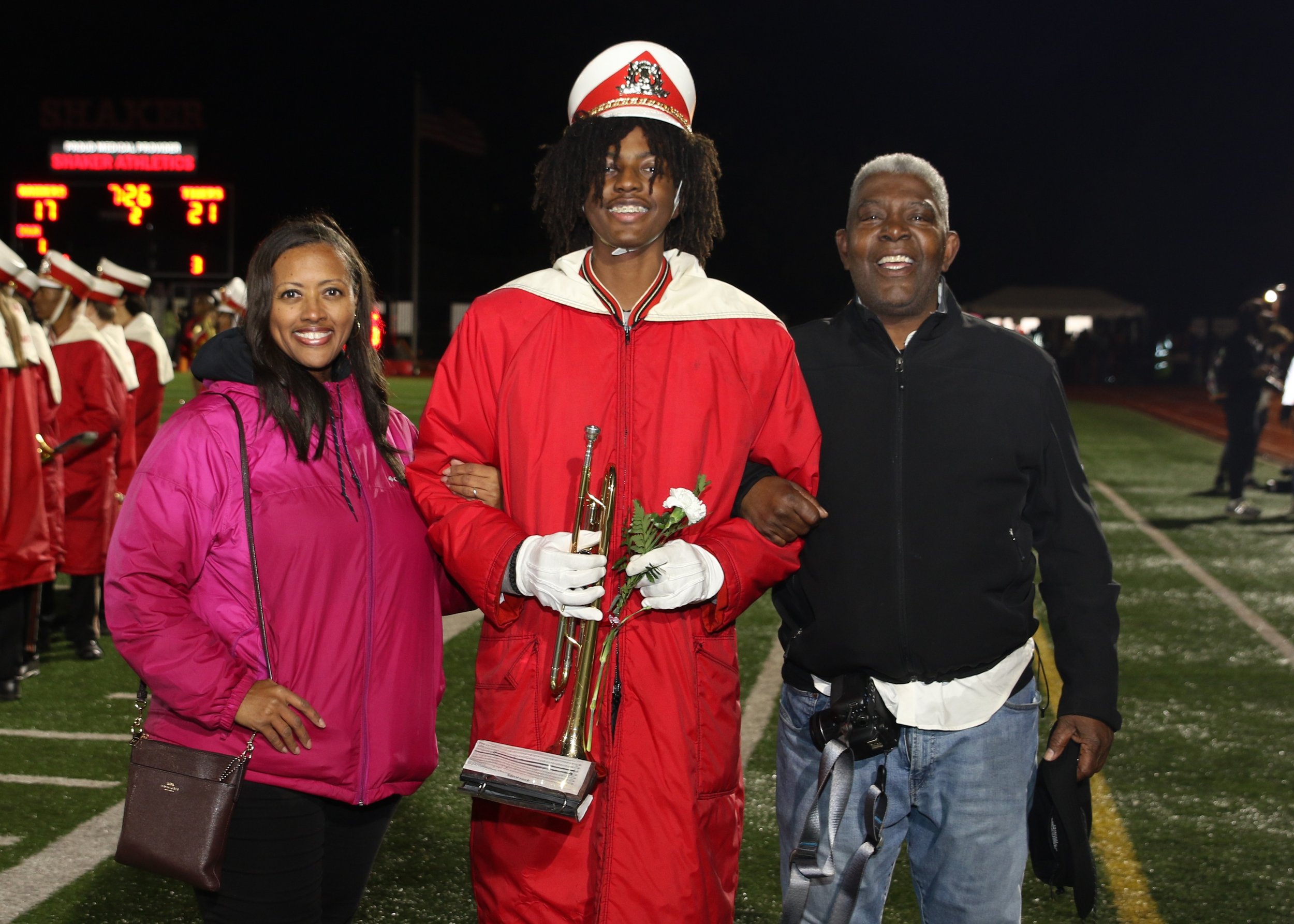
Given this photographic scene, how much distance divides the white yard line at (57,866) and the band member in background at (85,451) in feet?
8.43

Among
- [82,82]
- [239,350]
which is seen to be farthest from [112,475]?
[82,82]

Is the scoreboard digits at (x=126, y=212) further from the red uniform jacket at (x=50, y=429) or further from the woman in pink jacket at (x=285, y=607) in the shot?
the woman in pink jacket at (x=285, y=607)

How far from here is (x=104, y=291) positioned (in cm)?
772

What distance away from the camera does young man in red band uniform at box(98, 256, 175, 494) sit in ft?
26.9

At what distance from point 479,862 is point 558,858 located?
0.64 ft

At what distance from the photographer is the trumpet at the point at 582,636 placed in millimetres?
2354

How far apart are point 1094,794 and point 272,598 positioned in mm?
3591

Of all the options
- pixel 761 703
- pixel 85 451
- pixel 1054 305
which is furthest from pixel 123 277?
pixel 1054 305

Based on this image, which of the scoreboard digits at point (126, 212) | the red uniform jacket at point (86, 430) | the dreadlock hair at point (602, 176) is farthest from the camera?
the scoreboard digits at point (126, 212)

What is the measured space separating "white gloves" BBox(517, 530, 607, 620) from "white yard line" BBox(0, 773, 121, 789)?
3.18 meters

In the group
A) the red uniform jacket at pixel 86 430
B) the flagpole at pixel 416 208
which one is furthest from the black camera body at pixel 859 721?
the flagpole at pixel 416 208

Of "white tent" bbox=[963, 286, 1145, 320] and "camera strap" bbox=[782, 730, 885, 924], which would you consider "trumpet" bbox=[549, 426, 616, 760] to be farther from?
"white tent" bbox=[963, 286, 1145, 320]

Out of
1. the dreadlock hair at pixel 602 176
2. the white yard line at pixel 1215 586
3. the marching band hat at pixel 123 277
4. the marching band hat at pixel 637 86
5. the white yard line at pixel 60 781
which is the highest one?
the marching band hat at pixel 637 86

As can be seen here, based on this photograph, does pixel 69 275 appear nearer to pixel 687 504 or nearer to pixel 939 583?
pixel 687 504
